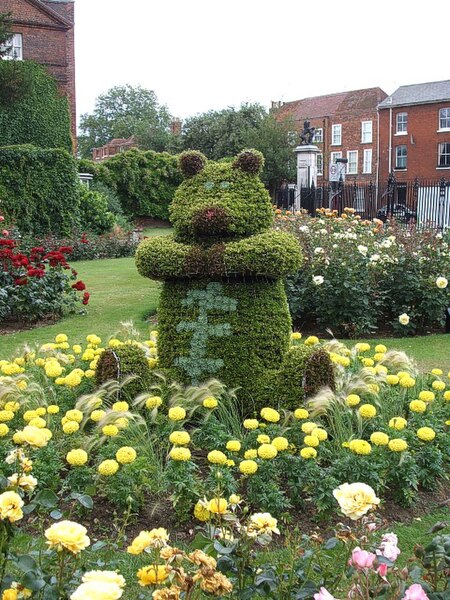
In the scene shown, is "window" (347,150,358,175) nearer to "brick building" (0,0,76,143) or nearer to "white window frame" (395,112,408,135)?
"white window frame" (395,112,408,135)

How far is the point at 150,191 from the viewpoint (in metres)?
32.1

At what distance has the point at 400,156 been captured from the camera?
139 feet

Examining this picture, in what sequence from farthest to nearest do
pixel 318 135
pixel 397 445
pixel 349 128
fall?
pixel 318 135 < pixel 349 128 < pixel 397 445

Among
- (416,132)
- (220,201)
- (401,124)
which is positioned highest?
(401,124)

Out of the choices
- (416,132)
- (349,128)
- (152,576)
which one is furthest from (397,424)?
(349,128)

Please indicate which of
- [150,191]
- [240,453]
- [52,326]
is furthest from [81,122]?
[240,453]

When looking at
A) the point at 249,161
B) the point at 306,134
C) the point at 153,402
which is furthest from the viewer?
the point at 306,134

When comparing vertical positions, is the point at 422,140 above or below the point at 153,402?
above

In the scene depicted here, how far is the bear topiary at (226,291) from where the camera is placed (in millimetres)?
4508

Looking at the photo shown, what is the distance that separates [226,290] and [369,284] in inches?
175

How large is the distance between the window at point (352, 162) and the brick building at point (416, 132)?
2.40m

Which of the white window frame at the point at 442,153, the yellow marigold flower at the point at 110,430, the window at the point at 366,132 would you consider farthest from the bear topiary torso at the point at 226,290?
the window at the point at 366,132

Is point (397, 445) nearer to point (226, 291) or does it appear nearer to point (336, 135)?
point (226, 291)

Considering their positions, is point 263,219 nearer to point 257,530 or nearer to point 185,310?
point 185,310
